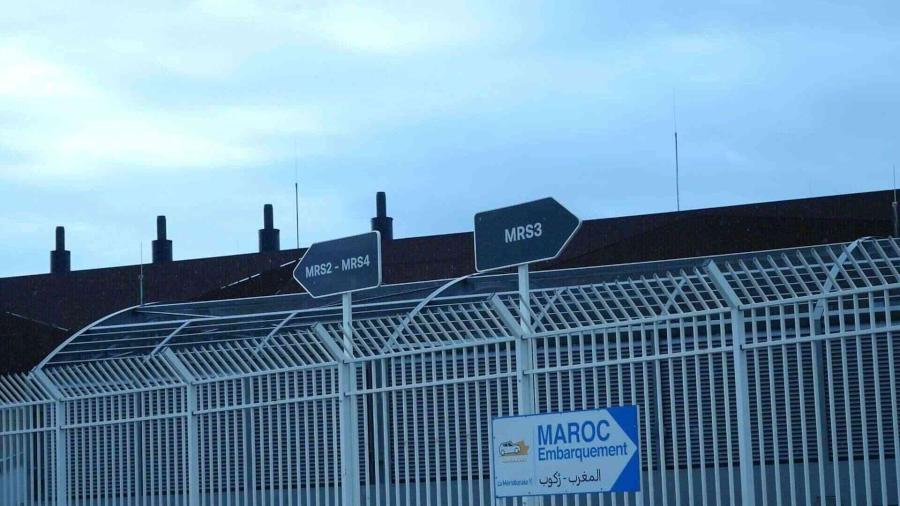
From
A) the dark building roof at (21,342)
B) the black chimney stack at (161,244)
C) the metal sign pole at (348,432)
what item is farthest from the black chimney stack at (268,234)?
the metal sign pole at (348,432)

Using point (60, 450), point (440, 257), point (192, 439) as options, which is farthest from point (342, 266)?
point (440, 257)

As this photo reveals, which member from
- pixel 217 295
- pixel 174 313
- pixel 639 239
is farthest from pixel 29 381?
pixel 217 295

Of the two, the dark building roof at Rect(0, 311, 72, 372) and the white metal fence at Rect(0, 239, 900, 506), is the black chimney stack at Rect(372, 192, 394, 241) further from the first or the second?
the white metal fence at Rect(0, 239, 900, 506)

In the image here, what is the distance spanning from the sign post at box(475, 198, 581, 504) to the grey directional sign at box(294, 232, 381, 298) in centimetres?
180

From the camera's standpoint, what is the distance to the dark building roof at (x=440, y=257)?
78.3 feet

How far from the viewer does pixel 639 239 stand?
24.2m

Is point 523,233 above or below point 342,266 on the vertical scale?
below

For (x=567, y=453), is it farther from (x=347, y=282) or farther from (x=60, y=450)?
(x=60, y=450)

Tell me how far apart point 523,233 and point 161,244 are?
39.5m

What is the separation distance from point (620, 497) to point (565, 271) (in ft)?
27.6

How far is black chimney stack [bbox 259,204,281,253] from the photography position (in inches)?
1850

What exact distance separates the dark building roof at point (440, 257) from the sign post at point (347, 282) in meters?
10.2

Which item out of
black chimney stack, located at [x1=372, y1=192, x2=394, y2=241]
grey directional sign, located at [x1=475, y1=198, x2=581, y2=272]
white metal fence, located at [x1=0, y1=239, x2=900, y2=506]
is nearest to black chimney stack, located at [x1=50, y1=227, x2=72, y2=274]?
black chimney stack, located at [x1=372, y1=192, x2=394, y2=241]

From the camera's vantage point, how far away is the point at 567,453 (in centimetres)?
938
